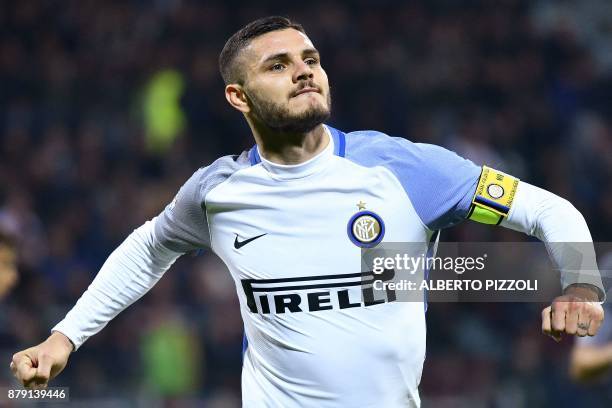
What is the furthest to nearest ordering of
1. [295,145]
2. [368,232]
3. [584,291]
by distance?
1. [295,145]
2. [368,232]
3. [584,291]

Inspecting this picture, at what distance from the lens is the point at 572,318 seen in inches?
118

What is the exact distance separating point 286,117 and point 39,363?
1.15m

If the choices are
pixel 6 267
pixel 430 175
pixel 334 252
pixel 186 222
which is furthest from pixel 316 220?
pixel 6 267

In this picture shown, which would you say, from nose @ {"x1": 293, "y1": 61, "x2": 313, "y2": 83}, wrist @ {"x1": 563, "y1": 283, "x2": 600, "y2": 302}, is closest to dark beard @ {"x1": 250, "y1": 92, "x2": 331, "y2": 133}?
nose @ {"x1": 293, "y1": 61, "x2": 313, "y2": 83}

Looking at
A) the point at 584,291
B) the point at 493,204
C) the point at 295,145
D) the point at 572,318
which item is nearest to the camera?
the point at 572,318

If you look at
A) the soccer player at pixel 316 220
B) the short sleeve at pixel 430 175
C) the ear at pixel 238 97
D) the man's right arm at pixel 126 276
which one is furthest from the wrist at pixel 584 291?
the man's right arm at pixel 126 276

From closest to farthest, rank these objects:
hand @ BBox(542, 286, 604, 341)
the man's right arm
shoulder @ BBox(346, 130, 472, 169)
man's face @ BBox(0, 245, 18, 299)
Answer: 1. hand @ BBox(542, 286, 604, 341)
2. shoulder @ BBox(346, 130, 472, 169)
3. the man's right arm
4. man's face @ BBox(0, 245, 18, 299)

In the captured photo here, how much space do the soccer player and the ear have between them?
18 mm

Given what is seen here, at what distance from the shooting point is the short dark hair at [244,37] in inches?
147

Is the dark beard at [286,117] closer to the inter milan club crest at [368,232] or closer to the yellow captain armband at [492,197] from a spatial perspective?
the inter milan club crest at [368,232]

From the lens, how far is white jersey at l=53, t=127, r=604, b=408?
11.5ft

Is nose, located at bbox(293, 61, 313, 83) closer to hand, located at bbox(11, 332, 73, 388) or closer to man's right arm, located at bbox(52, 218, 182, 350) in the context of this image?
man's right arm, located at bbox(52, 218, 182, 350)

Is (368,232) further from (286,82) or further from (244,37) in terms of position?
(244,37)

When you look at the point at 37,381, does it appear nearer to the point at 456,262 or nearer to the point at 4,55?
the point at 456,262
